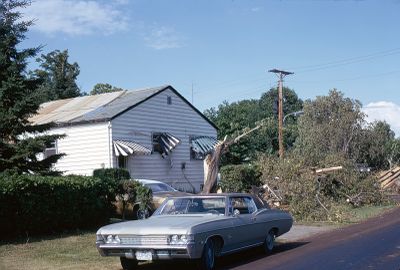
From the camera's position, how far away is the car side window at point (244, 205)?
11016 millimetres

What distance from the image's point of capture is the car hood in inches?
348

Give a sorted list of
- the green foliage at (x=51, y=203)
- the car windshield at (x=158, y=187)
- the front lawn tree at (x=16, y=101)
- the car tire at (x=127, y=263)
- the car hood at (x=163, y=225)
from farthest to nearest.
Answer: the car windshield at (x=158, y=187)
the front lawn tree at (x=16, y=101)
the green foliage at (x=51, y=203)
the car tire at (x=127, y=263)
the car hood at (x=163, y=225)

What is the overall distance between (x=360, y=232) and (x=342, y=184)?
8.54 m

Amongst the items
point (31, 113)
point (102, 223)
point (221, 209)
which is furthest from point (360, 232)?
point (31, 113)

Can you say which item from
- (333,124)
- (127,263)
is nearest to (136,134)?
(127,263)

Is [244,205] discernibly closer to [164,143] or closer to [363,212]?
[363,212]

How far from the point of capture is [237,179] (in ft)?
76.4

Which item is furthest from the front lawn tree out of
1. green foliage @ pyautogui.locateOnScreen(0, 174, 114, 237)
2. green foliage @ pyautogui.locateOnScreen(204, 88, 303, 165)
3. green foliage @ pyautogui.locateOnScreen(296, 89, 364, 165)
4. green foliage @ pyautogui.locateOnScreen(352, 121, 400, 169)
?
green foliage @ pyautogui.locateOnScreen(352, 121, 400, 169)

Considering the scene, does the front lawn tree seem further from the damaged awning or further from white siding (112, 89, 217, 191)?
the damaged awning

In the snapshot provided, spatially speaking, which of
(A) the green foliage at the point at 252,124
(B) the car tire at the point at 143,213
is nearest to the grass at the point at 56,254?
(B) the car tire at the point at 143,213

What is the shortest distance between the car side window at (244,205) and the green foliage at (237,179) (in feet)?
38.6

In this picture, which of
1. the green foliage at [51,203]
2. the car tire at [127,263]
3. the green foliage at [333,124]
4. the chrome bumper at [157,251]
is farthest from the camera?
the green foliage at [333,124]

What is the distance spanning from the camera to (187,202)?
10.6 metres

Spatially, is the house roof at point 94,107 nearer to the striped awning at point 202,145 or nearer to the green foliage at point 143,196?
the striped awning at point 202,145
